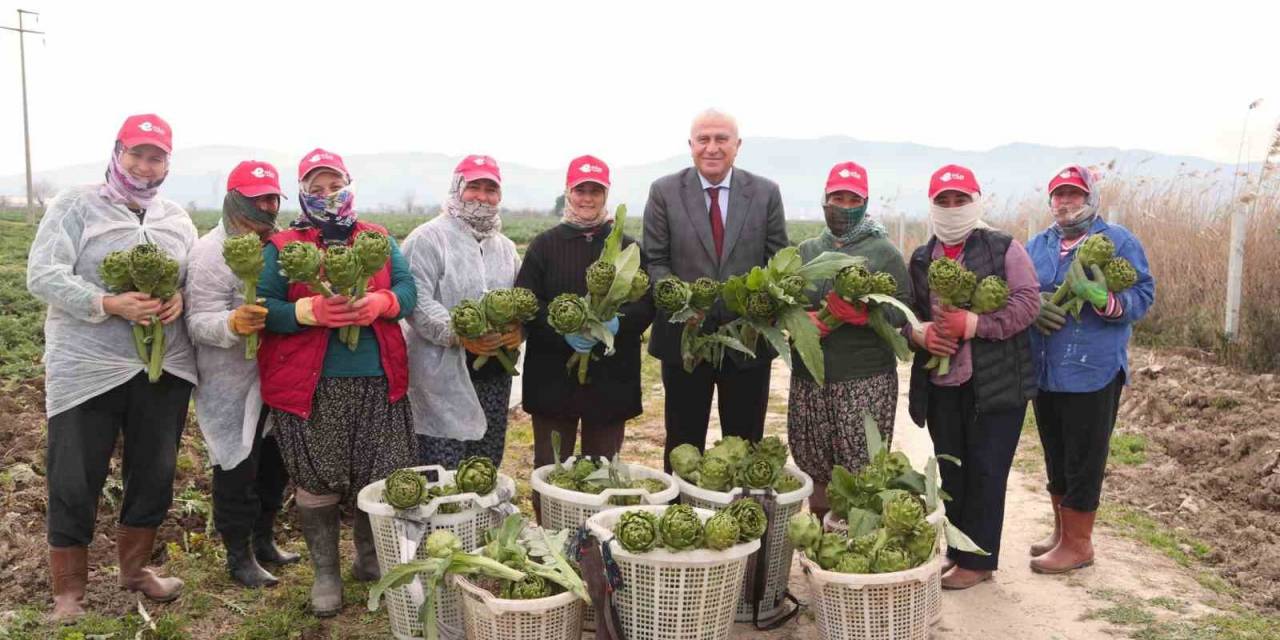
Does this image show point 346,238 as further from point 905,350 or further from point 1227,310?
point 1227,310

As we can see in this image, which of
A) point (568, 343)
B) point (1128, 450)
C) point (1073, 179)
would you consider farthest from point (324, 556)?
point (1128, 450)

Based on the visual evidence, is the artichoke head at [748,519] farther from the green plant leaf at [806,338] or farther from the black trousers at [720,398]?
the black trousers at [720,398]

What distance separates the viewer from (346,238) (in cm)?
439

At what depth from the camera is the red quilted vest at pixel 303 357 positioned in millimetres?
4188

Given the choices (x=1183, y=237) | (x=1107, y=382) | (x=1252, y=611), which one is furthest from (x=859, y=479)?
(x=1183, y=237)

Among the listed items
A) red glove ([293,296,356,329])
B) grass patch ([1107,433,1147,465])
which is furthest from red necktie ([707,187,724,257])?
grass patch ([1107,433,1147,465])

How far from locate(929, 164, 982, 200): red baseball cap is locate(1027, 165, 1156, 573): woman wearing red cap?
1.76ft

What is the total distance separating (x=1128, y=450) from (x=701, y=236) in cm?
499

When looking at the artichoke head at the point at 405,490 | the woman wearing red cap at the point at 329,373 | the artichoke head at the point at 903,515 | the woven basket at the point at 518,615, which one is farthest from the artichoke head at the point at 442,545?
the artichoke head at the point at 903,515

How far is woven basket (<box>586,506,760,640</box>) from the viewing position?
3.64 meters

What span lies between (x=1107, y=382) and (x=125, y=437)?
15.7 ft

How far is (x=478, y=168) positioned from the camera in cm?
468

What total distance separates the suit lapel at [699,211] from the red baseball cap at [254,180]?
2007 mm

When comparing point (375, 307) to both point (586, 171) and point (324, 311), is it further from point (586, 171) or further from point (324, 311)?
point (586, 171)
